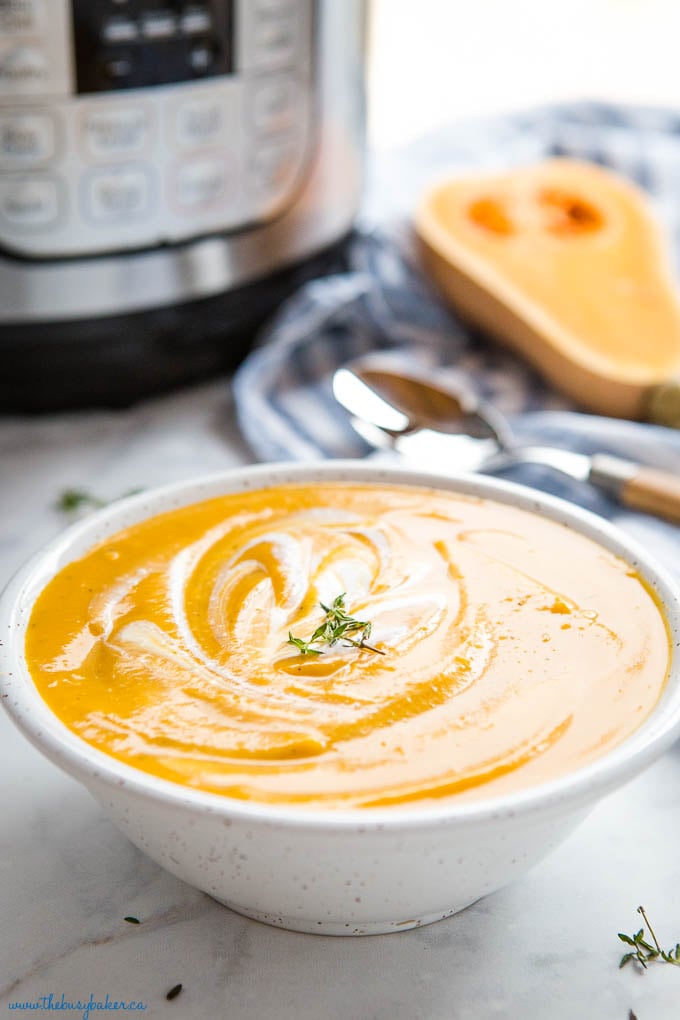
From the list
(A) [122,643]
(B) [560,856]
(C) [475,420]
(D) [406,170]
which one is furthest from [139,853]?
(D) [406,170]

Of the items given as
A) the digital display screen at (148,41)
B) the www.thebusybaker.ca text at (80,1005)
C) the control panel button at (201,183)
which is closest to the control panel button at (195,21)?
the digital display screen at (148,41)

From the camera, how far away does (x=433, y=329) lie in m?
1.27

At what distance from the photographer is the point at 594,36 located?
2.53 m

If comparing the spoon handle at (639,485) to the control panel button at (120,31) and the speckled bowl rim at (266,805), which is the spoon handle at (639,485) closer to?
the speckled bowl rim at (266,805)

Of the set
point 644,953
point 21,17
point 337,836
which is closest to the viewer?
point 337,836

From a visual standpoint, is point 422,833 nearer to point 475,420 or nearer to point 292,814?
point 292,814

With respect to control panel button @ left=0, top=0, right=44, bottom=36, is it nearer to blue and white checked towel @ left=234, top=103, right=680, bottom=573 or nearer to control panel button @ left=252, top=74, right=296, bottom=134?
control panel button @ left=252, top=74, right=296, bottom=134

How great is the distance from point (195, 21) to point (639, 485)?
1.65 ft

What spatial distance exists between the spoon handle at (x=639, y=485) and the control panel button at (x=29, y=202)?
475 millimetres

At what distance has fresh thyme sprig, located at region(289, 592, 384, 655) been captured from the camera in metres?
0.61

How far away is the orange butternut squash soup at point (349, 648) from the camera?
0.54m

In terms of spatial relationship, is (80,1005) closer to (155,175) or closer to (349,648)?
(349,648)

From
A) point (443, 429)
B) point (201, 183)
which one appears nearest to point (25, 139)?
point (201, 183)

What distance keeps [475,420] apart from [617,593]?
1.37ft
